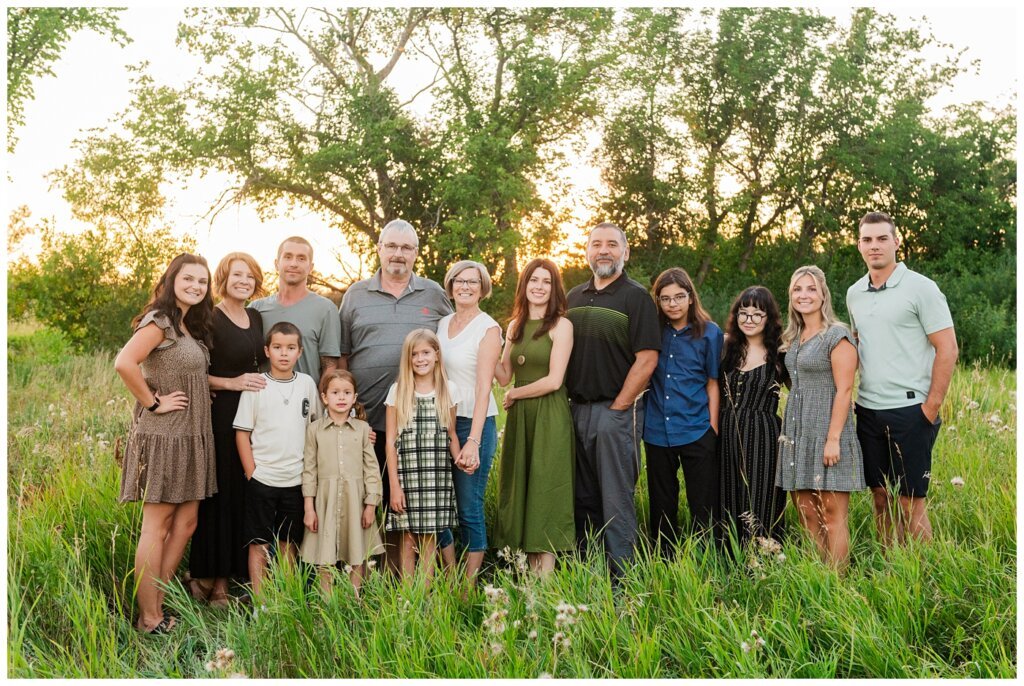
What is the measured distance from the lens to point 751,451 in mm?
4988

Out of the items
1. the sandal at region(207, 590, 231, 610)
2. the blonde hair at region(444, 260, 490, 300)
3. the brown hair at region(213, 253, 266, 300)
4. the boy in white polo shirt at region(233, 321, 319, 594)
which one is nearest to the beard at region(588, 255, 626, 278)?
the blonde hair at region(444, 260, 490, 300)

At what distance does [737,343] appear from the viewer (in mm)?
5145

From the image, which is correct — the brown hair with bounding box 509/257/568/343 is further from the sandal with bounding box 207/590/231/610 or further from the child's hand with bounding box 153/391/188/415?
the sandal with bounding box 207/590/231/610

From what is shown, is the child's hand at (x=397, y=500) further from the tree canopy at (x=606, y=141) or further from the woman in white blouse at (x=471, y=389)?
the tree canopy at (x=606, y=141)

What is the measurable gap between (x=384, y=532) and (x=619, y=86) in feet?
66.8

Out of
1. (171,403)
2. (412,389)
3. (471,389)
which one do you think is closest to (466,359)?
(471,389)

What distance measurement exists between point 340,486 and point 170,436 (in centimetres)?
99

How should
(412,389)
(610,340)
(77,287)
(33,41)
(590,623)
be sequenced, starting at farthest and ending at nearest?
(77,287), (33,41), (610,340), (412,389), (590,623)

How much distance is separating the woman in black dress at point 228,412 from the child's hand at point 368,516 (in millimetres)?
747

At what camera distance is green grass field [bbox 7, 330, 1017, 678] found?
360 centimetres

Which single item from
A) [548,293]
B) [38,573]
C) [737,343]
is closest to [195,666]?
[38,573]

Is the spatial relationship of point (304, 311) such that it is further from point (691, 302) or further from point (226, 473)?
point (691, 302)

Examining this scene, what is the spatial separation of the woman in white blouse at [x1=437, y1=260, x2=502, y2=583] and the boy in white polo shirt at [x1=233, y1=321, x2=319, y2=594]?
2.95 ft

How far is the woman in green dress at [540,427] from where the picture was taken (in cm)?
500
